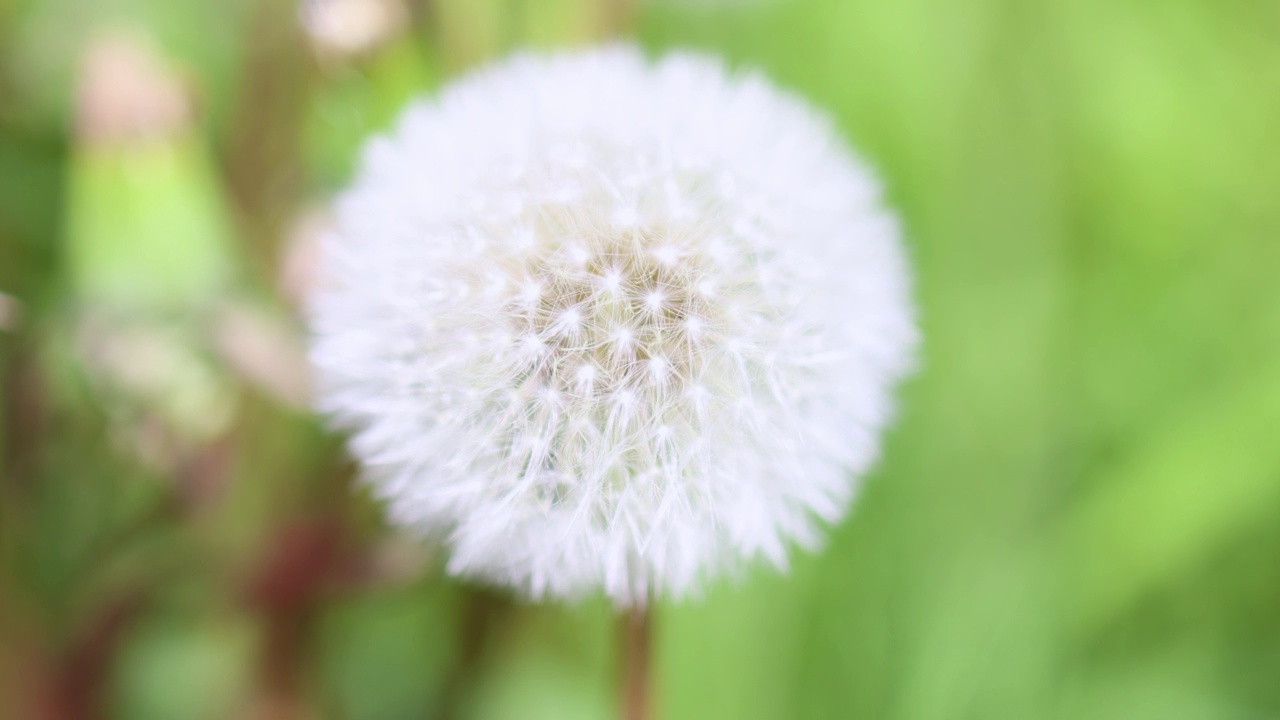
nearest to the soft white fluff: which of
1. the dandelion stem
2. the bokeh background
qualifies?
the dandelion stem

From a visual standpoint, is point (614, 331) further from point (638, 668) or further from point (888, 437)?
point (888, 437)

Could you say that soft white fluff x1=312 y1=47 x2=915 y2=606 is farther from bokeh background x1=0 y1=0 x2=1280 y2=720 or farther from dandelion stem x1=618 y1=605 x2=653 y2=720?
bokeh background x1=0 y1=0 x2=1280 y2=720

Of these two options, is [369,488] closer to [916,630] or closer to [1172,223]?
[916,630]

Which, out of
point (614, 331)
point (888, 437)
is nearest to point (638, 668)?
point (614, 331)

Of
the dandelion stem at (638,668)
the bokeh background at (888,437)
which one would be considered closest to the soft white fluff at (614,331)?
the dandelion stem at (638,668)

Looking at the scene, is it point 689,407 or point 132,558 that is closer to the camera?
point 689,407

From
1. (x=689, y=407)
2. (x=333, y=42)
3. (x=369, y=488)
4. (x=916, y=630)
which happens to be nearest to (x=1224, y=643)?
(x=916, y=630)

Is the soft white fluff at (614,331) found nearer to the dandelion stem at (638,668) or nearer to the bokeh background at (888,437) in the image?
the dandelion stem at (638,668)
